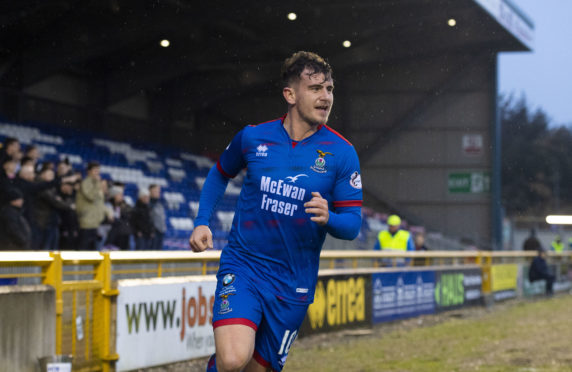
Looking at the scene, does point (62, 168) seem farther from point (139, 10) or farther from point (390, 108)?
point (390, 108)

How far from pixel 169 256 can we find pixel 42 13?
16.5 m

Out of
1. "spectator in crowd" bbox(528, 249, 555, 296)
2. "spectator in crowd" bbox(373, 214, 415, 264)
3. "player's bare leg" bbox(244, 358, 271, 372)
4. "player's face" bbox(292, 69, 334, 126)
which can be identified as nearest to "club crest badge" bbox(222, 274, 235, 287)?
"player's bare leg" bbox(244, 358, 271, 372)

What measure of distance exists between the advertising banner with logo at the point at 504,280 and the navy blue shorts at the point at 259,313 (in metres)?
17.1

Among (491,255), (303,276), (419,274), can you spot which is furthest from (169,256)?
(491,255)

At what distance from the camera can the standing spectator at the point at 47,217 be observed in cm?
1292

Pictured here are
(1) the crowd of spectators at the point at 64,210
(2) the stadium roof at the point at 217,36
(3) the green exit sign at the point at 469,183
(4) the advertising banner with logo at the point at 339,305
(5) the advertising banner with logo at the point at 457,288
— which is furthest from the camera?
(3) the green exit sign at the point at 469,183

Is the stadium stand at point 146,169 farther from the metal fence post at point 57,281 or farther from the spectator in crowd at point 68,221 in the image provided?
the metal fence post at point 57,281

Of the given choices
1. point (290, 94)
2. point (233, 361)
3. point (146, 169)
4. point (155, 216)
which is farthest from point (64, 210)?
point (146, 169)

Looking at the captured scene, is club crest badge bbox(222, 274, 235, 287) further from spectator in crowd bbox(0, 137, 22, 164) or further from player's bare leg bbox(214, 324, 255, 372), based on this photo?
spectator in crowd bbox(0, 137, 22, 164)

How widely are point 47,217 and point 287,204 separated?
9236 mm

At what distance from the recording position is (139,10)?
24609mm

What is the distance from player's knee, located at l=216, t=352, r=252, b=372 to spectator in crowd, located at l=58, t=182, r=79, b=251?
30.6 feet

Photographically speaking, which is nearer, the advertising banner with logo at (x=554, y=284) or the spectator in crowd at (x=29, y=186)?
the spectator in crowd at (x=29, y=186)

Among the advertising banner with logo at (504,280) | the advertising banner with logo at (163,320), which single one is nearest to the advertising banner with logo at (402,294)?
the advertising banner with logo at (504,280)
